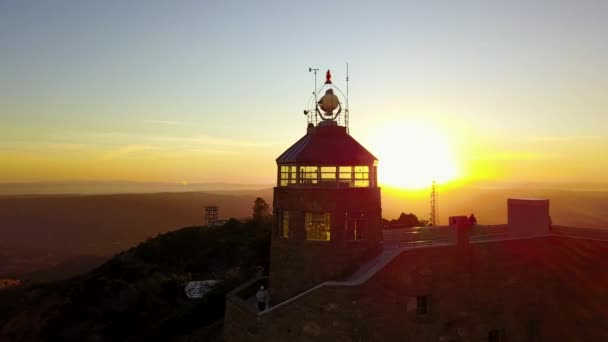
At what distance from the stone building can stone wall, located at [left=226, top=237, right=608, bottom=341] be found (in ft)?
0.17

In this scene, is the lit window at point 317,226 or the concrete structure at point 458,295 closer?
the concrete structure at point 458,295

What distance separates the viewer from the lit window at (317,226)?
71.5 ft

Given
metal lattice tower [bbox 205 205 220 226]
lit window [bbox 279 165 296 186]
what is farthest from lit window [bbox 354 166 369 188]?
metal lattice tower [bbox 205 205 220 226]

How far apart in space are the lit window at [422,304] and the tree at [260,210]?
5360 centimetres

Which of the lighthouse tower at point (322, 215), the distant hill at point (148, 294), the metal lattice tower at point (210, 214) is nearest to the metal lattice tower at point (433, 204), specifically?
the distant hill at point (148, 294)

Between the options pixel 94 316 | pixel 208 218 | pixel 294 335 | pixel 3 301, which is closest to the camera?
pixel 294 335

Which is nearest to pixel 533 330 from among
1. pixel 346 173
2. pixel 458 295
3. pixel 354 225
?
pixel 458 295

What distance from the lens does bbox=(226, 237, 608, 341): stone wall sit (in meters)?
18.8

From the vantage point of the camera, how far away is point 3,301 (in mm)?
70938

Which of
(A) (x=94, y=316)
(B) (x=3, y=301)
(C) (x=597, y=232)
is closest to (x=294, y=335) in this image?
(C) (x=597, y=232)

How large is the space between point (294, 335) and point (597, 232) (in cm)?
1971

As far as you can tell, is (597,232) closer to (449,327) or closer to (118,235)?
(449,327)

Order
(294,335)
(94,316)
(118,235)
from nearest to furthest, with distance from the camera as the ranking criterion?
(294,335) < (94,316) < (118,235)

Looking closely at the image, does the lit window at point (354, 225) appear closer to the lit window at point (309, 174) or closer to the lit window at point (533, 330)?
the lit window at point (309, 174)
